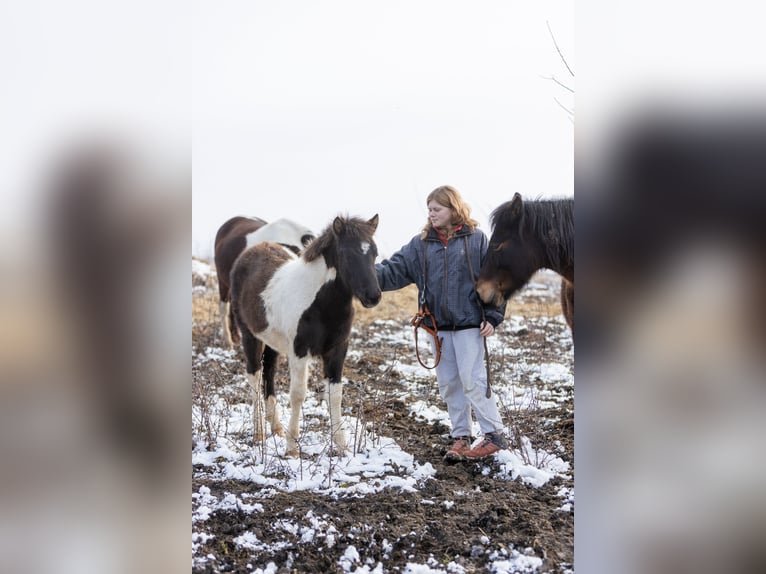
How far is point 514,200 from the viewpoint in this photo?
349 centimetres

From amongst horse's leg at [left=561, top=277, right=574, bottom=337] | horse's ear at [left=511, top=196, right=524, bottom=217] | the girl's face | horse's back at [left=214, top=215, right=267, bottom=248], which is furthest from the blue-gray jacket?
horse's back at [left=214, top=215, right=267, bottom=248]

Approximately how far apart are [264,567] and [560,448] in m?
2.13

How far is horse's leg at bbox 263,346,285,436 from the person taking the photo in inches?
168

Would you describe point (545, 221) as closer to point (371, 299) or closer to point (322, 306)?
point (371, 299)

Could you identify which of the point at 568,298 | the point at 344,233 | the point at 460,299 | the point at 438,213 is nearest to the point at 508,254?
the point at 460,299

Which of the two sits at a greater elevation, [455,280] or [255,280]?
[455,280]

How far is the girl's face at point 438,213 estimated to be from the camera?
341 centimetres

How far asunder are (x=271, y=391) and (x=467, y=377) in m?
1.72

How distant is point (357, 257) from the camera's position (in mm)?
3566

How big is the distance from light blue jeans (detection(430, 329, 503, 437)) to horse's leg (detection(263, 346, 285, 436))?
1431 mm

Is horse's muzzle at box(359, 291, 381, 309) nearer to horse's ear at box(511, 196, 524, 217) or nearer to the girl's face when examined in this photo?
the girl's face
